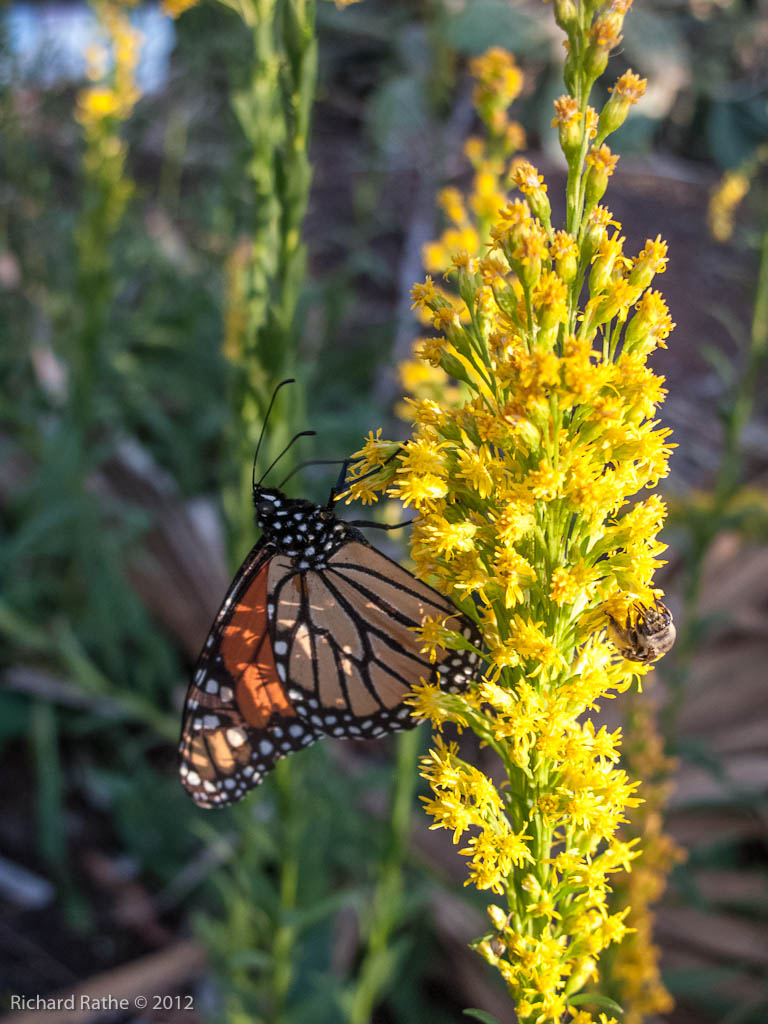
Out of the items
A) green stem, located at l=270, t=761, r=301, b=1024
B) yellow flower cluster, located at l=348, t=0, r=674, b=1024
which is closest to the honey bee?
yellow flower cluster, located at l=348, t=0, r=674, b=1024

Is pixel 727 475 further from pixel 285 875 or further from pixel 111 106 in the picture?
pixel 111 106

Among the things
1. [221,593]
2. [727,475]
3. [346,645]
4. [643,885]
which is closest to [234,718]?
[346,645]

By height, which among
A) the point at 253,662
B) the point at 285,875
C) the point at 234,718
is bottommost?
the point at 285,875

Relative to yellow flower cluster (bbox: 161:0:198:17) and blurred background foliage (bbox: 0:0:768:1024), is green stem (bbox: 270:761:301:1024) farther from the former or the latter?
yellow flower cluster (bbox: 161:0:198:17)

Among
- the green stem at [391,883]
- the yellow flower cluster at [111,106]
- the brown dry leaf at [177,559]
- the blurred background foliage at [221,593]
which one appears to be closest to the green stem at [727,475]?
the blurred background foliage at [221,593]

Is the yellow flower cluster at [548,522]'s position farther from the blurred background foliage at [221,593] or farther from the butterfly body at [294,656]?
the blurred background foliage at [221,593]

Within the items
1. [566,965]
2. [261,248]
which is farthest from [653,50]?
[566,965]
